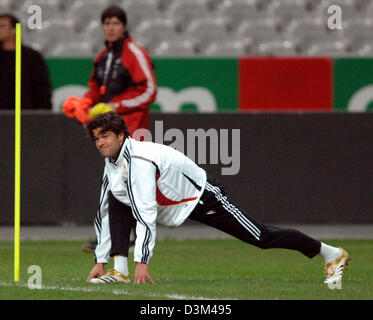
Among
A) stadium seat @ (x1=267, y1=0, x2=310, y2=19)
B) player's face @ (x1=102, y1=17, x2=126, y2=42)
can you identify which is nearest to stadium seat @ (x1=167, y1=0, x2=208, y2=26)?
stadium seat @ (x1=267, y1=0, x2=310, y2=19)

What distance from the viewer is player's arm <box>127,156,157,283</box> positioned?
7207 mm

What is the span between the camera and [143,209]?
7238mm

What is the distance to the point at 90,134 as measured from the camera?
749 cm

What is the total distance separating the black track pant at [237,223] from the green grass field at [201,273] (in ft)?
0.99

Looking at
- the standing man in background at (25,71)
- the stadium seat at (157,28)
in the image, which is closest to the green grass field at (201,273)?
the standing man in background at (25,71)

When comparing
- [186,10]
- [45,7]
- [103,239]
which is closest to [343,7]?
[186,10]

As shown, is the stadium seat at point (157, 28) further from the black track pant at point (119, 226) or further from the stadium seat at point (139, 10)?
the black track pant at point (119, 226)

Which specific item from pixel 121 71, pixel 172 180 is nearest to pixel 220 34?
pixel 121 71

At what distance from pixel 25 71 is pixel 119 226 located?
4083mm

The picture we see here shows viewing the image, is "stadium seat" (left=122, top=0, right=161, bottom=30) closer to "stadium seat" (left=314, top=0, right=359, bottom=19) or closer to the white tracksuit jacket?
"stadium seat" (left=314, top=0, right=359, bottom=19)

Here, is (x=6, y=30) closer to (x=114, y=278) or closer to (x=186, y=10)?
(x=114, y=278)

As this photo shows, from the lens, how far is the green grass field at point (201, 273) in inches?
276

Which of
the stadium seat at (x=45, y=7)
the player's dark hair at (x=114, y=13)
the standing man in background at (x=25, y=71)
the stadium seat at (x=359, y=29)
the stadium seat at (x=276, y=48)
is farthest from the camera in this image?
the stadium seat at (x=45, y=7)

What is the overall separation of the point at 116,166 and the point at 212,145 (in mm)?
4512
